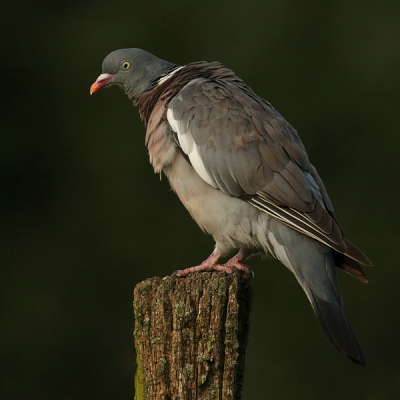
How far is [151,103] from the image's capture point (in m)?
4.06

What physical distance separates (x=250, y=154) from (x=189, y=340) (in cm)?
126

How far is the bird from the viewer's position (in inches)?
124

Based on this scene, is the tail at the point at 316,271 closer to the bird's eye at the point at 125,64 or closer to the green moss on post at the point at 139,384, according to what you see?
the green moss on post at the point at 139,384

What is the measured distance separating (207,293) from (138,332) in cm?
33

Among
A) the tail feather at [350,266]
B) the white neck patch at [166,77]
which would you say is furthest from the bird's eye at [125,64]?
the tail feather at [350,266]

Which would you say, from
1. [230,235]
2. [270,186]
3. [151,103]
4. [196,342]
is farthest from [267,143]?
[196,342]

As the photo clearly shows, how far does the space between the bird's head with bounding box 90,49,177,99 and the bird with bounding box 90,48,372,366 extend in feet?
1.79

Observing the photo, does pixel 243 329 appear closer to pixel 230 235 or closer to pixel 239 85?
pixel 230 235

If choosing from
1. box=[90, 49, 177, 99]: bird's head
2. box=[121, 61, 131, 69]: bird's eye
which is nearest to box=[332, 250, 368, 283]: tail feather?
box=[90, 49, 177, 99]: bird's head

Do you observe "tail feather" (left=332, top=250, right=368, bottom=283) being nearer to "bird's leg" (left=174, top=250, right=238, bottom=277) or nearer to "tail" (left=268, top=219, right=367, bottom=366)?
"tail" (left=268, top=219, right=367, bottom=366)

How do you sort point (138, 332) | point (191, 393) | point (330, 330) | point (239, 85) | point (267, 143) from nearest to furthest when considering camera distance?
point (191, 393) → point (138, 332) → point (330, 330) → point (267, 143) → point (239, 85)

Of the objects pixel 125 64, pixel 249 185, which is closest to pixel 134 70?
pixel 125 64

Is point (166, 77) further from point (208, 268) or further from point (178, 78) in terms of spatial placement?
point (208, 268)

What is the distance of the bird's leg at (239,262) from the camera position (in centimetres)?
329
